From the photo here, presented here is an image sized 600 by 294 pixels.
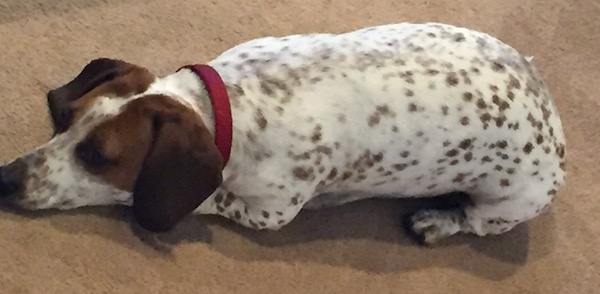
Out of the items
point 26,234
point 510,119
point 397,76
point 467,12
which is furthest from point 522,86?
point 26,234

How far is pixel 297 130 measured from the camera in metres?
2.08

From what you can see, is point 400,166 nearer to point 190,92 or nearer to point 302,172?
point 302,172

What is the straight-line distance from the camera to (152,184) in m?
2.00

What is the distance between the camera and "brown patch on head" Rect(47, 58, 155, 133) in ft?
6.56

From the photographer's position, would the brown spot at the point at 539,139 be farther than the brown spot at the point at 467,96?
Yes

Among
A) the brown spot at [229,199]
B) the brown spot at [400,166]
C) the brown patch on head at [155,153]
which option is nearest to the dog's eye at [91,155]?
the brown patch on head at [155,153]

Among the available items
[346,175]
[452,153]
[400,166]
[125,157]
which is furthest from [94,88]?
[452,153]

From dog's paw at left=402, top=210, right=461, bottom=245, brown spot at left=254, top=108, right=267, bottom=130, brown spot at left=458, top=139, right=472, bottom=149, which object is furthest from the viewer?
dog's paw at left=402, top=210, right=461, bottom=245

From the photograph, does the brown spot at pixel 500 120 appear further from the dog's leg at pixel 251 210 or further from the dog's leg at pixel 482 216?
the dog's leg at pixel 251 210

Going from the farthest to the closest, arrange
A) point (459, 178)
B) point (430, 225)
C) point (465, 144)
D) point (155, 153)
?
1. point (430, 225)
2. point (459, 178)
3. point (465, 144)
4. point (155, 153)

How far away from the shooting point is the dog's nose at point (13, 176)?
6.56ft

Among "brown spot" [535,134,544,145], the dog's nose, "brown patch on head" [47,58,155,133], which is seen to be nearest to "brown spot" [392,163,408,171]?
"brown spot" [535,134,544,145]

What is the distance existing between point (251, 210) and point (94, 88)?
0.47m

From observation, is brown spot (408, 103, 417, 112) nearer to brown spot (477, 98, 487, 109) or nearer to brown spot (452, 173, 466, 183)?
brown spot (477, 98, 487, 109)
